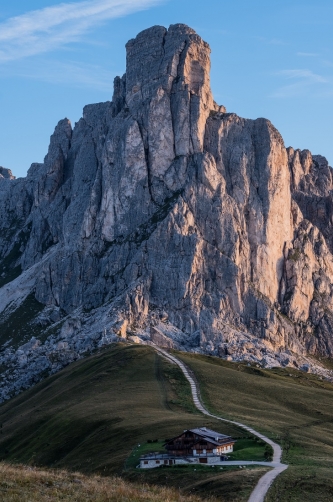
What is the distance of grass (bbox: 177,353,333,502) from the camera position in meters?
52.2

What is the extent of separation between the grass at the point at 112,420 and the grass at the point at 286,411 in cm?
292

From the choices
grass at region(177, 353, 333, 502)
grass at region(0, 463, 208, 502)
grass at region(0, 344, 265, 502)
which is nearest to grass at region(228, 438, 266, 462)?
grass at region(177, 353, 333, 502)

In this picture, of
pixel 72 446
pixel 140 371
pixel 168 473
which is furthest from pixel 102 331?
pixel 168 473

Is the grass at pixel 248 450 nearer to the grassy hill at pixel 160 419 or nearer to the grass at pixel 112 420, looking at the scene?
the grassy hill at pixel 160 419

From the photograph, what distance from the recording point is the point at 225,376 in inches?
5433

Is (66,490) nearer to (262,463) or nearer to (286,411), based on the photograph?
(262,463)

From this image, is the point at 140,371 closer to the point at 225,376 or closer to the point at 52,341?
the point at 225,376

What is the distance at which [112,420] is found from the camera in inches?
3738

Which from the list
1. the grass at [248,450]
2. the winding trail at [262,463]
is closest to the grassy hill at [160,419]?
the grass at [248,450]

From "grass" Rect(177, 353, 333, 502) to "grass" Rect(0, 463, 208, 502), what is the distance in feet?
26.3

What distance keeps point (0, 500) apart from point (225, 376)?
102 metres

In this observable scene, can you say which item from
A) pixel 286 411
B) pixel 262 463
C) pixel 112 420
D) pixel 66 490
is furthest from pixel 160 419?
pixel 66 490

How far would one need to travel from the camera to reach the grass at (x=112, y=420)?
59.9 m

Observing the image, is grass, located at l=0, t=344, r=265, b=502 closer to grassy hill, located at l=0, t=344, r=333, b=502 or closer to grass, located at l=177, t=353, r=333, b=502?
grassy hill, located at l=0, t=344, r=333, b=502
